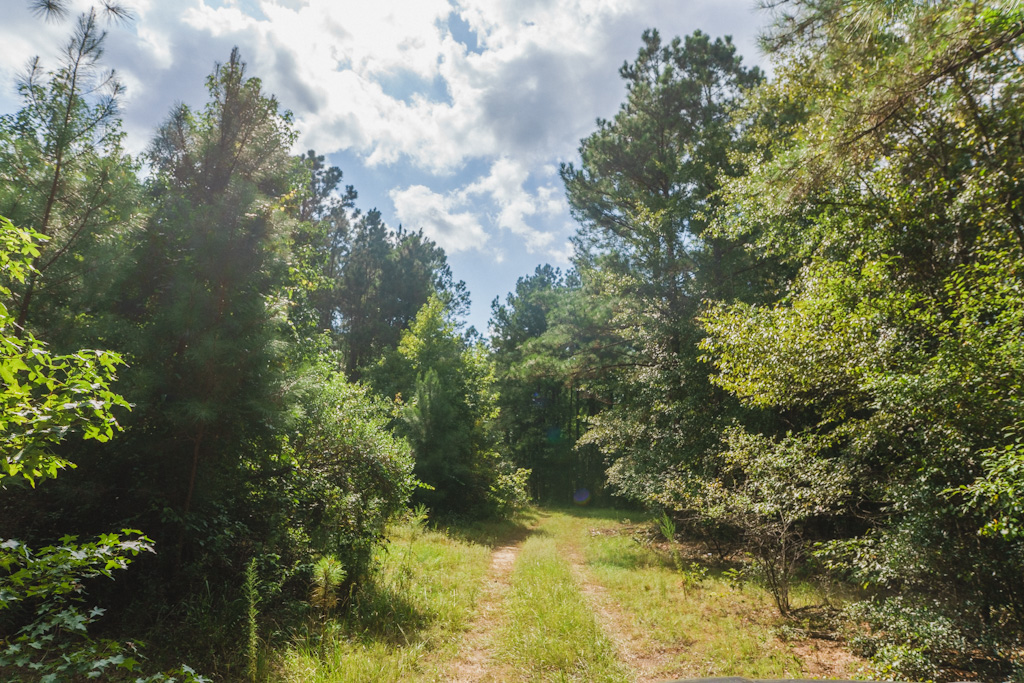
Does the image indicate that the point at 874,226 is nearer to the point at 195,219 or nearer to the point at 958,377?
the point at 958,377

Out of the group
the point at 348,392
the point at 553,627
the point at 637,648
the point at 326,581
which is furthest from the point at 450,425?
the point at 637,648

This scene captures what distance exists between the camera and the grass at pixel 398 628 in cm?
454

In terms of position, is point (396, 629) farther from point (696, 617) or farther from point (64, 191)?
point (64, 191)

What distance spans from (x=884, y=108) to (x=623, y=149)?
11587 mm

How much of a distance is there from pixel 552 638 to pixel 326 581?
334 centimetres

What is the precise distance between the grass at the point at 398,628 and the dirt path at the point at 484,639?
0.15m

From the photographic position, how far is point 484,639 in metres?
5.78

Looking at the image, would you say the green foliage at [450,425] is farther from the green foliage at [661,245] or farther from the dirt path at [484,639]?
the dirt path at [484,639]

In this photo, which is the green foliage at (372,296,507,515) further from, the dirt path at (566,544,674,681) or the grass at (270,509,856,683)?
the dirt path at (566,544,674,681)

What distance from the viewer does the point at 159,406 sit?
5141 millimetres

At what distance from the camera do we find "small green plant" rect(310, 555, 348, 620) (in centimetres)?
634

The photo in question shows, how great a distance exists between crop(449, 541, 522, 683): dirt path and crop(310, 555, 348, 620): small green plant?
207cm

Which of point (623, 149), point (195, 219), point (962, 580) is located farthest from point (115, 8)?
point (623, 149)

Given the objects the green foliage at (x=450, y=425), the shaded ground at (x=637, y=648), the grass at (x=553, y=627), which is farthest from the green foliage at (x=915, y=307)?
the green foliage at (x=450, y=425)
